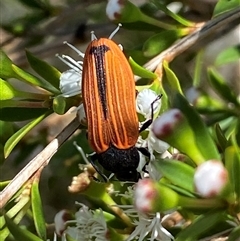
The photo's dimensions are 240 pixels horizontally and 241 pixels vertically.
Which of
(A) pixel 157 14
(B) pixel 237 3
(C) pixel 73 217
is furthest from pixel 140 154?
(A) pixel 157 14

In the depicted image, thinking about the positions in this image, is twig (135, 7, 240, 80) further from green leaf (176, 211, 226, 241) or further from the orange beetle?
green leaf (176, 211, 226, 241)

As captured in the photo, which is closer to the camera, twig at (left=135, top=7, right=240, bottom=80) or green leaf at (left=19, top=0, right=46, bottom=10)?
twig at (left=135, top=7, right=240, bottom=80)

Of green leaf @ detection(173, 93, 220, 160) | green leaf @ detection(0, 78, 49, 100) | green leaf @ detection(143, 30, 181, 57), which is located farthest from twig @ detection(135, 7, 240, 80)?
green leaf @ detection(173, 93, 220, 160)

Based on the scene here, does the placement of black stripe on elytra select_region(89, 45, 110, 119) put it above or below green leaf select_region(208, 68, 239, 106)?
above

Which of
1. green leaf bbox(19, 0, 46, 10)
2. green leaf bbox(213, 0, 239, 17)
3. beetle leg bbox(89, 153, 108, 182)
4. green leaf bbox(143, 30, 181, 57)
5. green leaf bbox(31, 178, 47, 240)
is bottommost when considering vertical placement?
beetle leg bbox(89, 153, 108, 182)

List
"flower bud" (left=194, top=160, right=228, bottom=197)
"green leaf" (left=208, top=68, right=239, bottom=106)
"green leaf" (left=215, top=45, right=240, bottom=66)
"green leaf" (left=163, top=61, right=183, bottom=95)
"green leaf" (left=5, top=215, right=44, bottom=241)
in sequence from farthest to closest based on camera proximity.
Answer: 1. "green leaf" (left=208, top=68, right=239, bottom=106)
2. "green leaf" (left=215, top=45, right=240, bottom=66)
3. "green leaf" (left=163, top=61, right=183, bottom=95)
4. "green leaf" (left=5, top=215, right=44, bottom=241)
5. "flower bud" (left=194, top=160, right=228, bottom=197)

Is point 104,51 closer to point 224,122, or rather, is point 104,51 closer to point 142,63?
point 142,63

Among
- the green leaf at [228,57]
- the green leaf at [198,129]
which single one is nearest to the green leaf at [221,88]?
the green leaf at [228,57]

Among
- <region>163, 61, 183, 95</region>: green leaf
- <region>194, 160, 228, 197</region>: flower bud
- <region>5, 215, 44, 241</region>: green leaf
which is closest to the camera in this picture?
<region>194, 160, 228, 197</region>: flower bud

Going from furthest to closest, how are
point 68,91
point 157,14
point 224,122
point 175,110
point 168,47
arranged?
point 157,14 < point 224,122 < point 168,47 < point 68,91 < point 175,110
